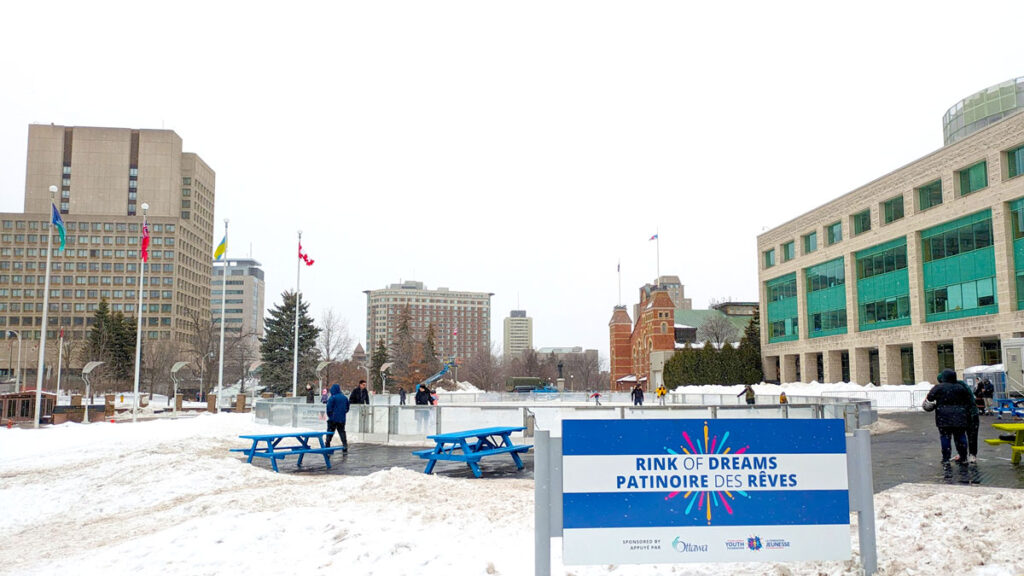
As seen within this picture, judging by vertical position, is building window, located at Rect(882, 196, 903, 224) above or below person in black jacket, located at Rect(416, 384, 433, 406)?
above

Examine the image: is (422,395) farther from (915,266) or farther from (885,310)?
(885,310)

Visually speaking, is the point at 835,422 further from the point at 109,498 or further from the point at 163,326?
the point at 163,326

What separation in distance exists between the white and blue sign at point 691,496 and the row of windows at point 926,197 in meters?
41.8

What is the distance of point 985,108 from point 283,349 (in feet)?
202

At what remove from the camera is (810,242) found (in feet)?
200

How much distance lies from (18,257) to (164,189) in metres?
29.2

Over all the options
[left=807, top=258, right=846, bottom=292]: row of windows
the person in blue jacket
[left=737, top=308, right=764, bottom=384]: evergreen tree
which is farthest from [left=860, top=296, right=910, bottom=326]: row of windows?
the person in blue jacket

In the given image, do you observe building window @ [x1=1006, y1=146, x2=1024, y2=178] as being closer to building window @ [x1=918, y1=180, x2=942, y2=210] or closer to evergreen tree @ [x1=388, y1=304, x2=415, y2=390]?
building window @ [x1=918, y1=180, x2=942, y2=210]

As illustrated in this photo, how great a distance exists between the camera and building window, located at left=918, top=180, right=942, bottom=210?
45.1m

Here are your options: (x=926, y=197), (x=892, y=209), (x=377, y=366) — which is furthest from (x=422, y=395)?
(x=377, y=366)

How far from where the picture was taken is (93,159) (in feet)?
474

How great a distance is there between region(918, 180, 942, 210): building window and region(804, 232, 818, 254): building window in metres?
12.9

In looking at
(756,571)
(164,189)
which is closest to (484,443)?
(756,571)

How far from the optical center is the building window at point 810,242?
59906 millimetres
